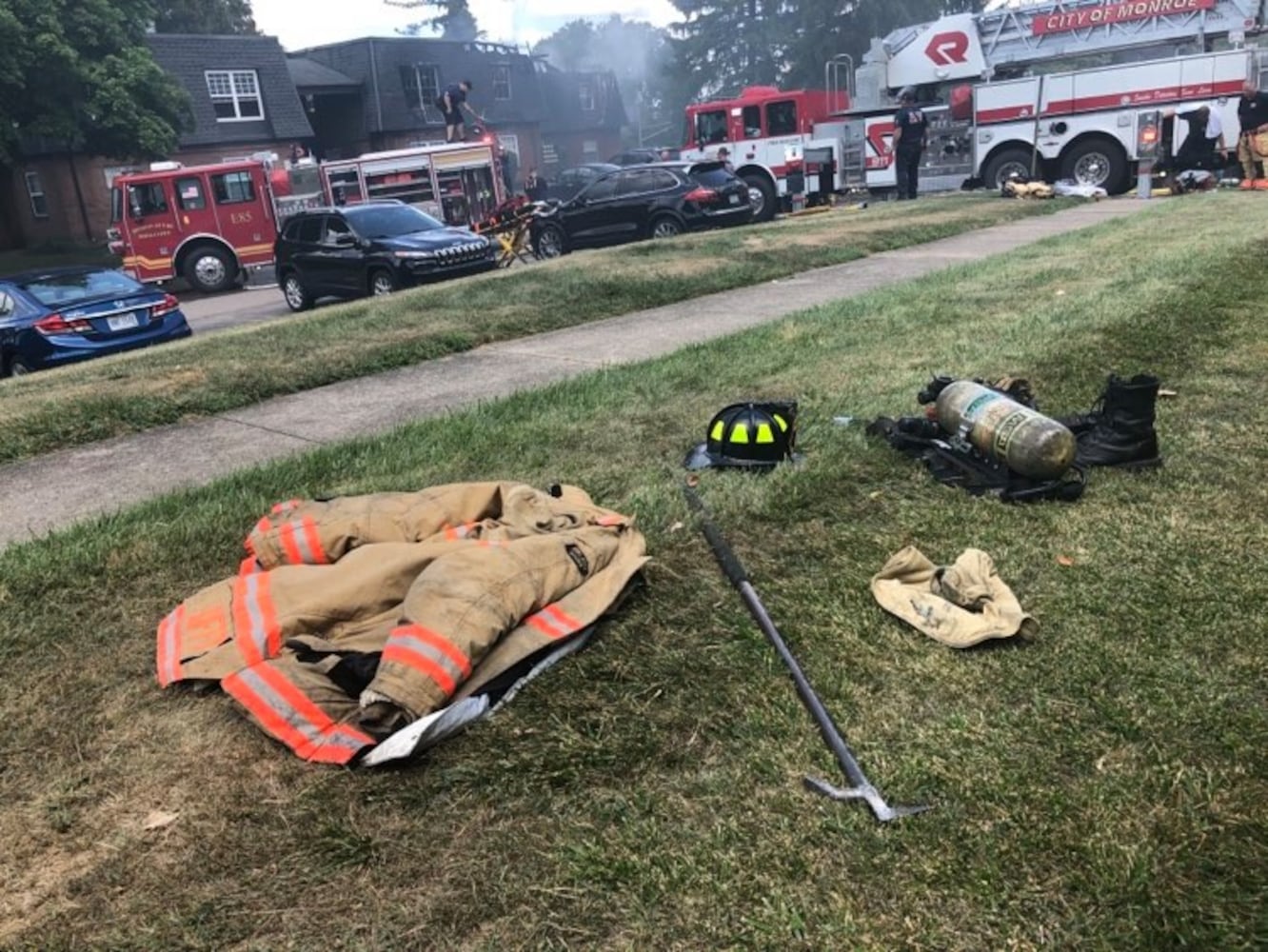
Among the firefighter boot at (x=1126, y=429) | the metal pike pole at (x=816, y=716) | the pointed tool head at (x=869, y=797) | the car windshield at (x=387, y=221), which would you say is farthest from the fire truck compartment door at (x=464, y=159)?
the pointed tool head at (x=869, y=797)

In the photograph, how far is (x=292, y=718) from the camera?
8.23 feet

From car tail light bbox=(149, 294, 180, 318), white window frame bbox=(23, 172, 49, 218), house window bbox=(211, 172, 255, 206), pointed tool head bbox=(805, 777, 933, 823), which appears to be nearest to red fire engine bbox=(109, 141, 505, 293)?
house window bbox=(211, 172, 255, 206)

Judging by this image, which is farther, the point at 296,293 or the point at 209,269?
the point at 209,269

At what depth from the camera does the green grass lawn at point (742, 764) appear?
1.91 m

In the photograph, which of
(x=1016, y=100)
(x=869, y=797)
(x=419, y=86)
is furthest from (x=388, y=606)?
(x=419, y=86)

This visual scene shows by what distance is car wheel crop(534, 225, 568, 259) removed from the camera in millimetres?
18344

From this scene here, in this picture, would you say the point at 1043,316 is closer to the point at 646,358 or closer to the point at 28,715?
the point at 646,358

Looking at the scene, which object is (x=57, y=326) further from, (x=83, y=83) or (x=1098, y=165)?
(x=1098, y=165)

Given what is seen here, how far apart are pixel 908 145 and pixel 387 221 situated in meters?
12.5

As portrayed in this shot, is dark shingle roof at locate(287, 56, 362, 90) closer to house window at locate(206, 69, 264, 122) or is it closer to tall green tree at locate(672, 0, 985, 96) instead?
house window at locate(206, 69, 264, 122)

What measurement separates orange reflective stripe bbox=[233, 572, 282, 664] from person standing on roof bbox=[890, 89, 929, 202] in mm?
21188

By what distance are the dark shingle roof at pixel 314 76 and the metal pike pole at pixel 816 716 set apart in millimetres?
40463

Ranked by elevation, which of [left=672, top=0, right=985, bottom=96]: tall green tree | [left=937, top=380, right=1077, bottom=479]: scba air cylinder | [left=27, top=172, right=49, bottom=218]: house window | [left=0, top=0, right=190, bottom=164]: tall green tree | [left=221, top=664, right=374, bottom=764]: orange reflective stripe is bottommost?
[left=221, top=664, right=374, bottom=764]: orange reflective stripe

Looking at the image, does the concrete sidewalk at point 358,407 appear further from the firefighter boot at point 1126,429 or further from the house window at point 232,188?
the house window at point 232,188
